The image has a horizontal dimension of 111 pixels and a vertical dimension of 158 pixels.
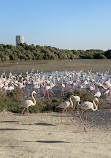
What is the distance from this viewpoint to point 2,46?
185 feet

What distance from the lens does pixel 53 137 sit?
255 inches

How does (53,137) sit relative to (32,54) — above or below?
below

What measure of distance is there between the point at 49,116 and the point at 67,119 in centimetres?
75

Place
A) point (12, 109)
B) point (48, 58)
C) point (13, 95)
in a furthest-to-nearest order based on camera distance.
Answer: point (48, 58) < point (13, 95) < point (12, 109)

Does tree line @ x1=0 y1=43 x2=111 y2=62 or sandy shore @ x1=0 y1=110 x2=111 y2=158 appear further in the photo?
tree line @ x1=0 y1=43 x2=111 y2=62

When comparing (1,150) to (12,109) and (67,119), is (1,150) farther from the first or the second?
(12,109)

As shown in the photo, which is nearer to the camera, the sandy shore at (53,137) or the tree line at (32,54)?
the sandy shore at (53,137)

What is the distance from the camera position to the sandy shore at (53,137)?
210 inches

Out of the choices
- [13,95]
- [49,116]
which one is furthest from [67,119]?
[13,95]

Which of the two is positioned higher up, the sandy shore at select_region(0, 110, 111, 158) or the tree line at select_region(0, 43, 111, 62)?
the tree line at select_region(0, 43, 111, 62)

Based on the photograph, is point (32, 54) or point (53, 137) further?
point (32, 54)

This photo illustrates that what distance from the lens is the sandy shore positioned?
5.33 meters

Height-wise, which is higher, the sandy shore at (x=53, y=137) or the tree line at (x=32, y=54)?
the tree line at (x=32, y=54)

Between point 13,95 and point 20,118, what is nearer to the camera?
point 20,118
